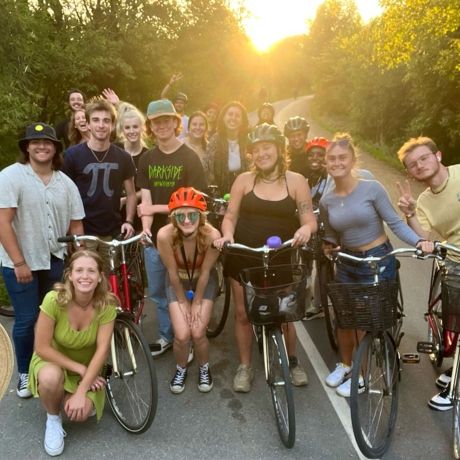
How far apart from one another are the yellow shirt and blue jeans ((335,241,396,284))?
38 cm

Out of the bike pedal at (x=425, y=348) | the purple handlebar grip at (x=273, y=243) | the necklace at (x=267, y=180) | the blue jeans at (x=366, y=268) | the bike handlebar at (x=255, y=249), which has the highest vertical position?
the necklace at (x=267, y=180)

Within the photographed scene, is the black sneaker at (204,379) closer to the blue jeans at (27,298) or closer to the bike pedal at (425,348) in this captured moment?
→ the blue jeans at (27,298)

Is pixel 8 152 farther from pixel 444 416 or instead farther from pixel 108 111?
pixel 444 416

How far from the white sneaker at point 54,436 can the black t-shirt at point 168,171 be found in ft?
6.79

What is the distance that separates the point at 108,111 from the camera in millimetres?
4293

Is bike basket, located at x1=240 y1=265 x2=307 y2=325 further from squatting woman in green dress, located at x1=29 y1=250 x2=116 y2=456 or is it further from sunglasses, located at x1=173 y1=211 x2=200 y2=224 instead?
squatting woman in green dress, located at x1=29 y1=250 x2=116 y2=456

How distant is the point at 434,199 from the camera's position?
12.2 ft

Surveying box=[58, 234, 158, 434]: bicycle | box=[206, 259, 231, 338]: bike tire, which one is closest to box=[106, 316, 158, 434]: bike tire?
box=[58, 234, 158, 434]: bicycle

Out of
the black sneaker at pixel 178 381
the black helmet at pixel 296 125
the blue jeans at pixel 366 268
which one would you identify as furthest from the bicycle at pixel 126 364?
the black helmet at pixel 296 125

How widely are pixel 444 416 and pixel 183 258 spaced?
243 centimetres

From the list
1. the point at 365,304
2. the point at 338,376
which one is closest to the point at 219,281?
the point at 338,376

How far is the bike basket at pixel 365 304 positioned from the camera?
3131 mm

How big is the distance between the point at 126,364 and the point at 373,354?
1889 mm

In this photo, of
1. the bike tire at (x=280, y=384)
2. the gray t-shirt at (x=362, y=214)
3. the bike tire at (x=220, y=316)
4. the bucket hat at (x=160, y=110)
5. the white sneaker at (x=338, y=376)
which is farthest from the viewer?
the bike tire at (x=220, y=316)
